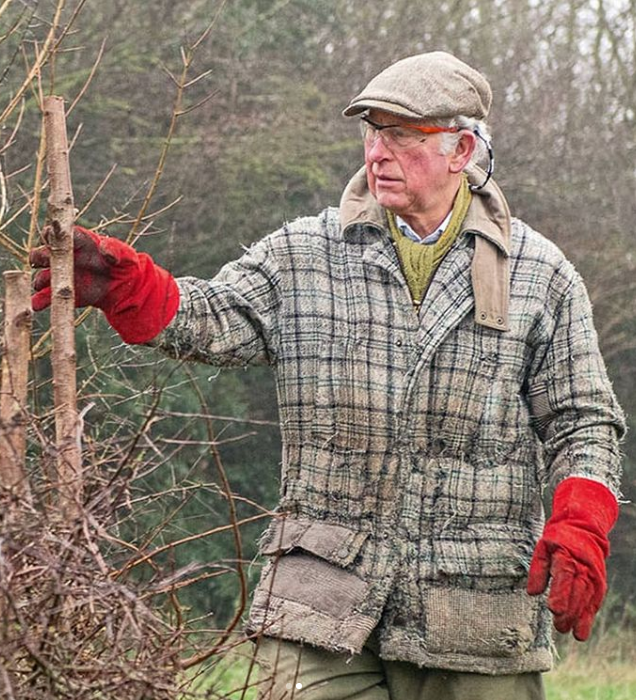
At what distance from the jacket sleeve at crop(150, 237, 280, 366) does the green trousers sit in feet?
2.30

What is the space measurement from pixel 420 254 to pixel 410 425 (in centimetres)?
45

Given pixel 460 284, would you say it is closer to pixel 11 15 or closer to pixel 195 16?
pixel 11 15

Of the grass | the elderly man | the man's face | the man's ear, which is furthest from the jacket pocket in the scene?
the grass

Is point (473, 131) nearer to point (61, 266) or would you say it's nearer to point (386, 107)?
point (386, 107)

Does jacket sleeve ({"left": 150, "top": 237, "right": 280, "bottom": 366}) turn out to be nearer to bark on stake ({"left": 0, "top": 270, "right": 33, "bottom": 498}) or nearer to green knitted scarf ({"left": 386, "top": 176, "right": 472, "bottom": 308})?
green knitted scarf ({"left": 386, "top": 176, "right": 472, "bottom": 308})

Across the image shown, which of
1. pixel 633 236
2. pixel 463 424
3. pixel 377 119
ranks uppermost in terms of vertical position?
pixel 377 119

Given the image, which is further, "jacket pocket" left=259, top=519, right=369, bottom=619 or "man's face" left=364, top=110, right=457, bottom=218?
"man's face" left=364, top=110, right=457, bottom=218

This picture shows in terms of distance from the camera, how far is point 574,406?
384 centimetres

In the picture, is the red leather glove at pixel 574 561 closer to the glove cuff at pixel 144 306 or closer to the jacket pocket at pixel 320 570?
the jacket pocket at pixel 320 570

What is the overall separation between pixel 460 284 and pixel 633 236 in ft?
32.3

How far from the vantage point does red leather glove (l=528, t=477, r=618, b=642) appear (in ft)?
11.8

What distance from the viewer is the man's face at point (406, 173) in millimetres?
3814

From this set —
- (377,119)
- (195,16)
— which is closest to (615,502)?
(377,119)

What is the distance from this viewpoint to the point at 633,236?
13367mm
